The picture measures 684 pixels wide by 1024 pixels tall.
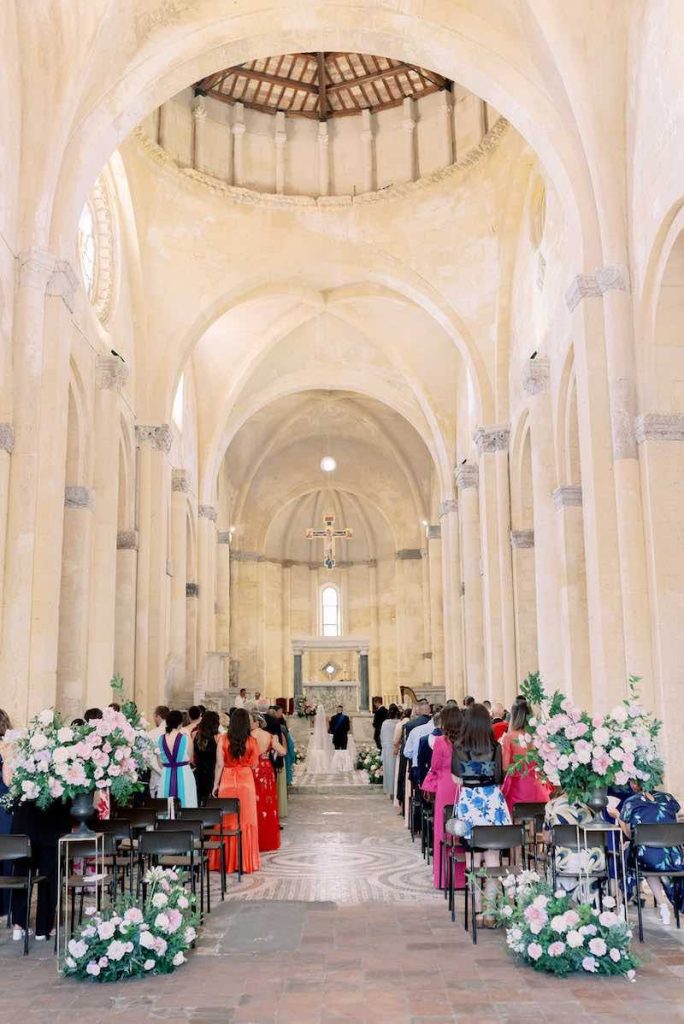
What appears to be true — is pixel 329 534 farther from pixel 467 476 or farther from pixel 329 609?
pixel 467 476

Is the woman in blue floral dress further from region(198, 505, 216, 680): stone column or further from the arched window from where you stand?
the arched window

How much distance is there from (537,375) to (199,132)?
8.98 metres

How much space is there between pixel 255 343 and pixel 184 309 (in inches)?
198

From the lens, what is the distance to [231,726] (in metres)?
9.41

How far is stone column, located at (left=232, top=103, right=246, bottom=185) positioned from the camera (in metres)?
19.4

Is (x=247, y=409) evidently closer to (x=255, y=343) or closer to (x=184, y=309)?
(x=255, y=343)

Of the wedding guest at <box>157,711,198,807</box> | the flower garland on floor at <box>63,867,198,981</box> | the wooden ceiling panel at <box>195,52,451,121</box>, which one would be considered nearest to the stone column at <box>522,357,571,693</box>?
the wedding guest at <box>157,711,198,807</box>

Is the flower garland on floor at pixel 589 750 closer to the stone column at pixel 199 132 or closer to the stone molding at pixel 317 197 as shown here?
the stone molding at pixel 317 197

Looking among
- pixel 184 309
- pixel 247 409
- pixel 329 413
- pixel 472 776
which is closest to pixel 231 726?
pixel 472 776

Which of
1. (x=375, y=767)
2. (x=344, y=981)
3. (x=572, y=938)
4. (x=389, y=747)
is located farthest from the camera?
(x=375, y=767)

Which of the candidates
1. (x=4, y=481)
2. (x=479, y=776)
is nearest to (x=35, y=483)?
(x=4, y=481)

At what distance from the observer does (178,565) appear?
21.8 metres

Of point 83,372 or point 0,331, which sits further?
point 83,372

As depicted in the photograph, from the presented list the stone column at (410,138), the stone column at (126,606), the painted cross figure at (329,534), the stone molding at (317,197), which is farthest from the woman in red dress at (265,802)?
the painted cross figure at (329,534)
